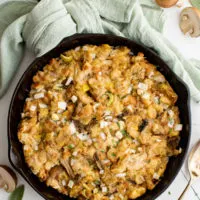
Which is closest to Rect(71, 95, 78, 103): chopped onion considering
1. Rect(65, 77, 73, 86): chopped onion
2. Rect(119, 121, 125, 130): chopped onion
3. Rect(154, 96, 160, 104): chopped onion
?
Rect(65, 77, 73, 86): chopped onion

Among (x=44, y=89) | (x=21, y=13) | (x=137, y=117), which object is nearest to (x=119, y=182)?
(x=137, y=117)

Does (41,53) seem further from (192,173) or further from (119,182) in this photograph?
(192,173)

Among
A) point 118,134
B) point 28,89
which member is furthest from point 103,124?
point 28,89

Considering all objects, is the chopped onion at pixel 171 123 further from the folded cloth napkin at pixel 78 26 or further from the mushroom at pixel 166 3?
the mushroom at pixel 166 3

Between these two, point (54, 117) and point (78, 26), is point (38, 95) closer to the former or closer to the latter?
point (54, 117)

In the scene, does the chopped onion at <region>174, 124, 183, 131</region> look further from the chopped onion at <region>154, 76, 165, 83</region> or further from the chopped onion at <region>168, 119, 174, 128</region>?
the chopped onion at <region>154, 76, 165, 83</region>

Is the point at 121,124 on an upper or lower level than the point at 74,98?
lower

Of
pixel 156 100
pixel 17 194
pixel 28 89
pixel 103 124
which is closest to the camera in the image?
pixel 103 124
